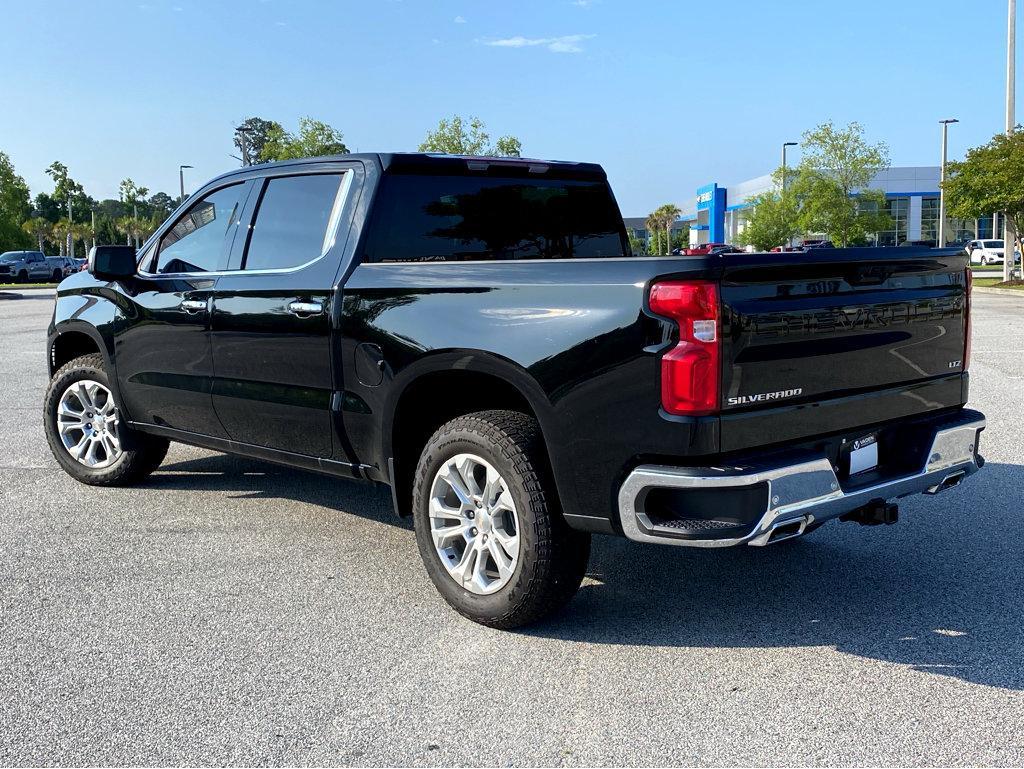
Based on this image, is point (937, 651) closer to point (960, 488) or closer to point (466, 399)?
point (466, 399)

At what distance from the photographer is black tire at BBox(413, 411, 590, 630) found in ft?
12.8

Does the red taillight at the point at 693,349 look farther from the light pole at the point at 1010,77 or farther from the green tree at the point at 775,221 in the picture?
the green tree at the point at 775,221

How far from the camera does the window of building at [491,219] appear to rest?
15.9ft

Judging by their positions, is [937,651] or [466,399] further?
[466,399]

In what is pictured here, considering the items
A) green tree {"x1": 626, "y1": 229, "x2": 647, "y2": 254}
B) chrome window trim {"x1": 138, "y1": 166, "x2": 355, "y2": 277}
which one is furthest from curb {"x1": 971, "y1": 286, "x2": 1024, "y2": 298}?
chrome window trim {"x1": 138, "y1": 166, "x2": 355, "y2": 277}

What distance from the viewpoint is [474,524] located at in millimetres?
4188

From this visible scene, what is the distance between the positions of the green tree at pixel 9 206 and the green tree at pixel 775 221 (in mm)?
42545

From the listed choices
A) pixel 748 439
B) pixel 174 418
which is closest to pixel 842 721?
pixel 748 439

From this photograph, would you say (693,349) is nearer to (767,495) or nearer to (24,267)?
(767,495)

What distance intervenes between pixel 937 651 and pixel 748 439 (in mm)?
1125

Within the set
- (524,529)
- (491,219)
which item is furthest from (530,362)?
(491,219)

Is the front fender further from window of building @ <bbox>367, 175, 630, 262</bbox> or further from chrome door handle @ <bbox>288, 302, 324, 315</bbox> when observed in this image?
window of building @ <bbox>367, 175, 630, 262</bbox>

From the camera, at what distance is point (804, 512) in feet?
11.9

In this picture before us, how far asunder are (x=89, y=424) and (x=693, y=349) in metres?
4.56
